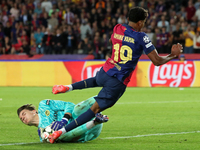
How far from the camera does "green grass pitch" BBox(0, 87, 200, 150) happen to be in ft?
21.3

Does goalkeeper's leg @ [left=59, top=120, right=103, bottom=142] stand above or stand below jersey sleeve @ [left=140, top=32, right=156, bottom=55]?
below

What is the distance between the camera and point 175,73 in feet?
59.4

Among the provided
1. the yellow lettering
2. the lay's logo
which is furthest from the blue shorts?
the lay's logo

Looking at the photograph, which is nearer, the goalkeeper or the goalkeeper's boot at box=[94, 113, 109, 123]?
the goalkeeper's boot at box=[94, 113, 109, 123]

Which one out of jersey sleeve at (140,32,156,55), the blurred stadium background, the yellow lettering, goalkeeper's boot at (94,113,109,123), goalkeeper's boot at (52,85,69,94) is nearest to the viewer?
jersey sleeve at (140,32,156,55)

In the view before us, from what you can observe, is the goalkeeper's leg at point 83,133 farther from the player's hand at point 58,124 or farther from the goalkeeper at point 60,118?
the player's hand at point 58,124

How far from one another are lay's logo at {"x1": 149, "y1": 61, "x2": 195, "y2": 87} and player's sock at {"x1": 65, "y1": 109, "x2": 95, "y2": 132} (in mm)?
12071

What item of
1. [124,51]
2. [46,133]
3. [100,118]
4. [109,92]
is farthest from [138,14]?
[46,133]

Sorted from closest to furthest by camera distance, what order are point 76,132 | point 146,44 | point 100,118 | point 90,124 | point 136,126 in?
1. point 146,44
2. point 100,118
3. point 90,124
4. point 76,132
5. point 136,126

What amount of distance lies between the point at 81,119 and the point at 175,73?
12.3 meters

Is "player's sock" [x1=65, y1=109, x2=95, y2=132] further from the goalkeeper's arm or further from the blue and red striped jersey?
the blue and red striped jersey

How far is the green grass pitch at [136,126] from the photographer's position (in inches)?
256

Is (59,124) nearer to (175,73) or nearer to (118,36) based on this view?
(118,36)

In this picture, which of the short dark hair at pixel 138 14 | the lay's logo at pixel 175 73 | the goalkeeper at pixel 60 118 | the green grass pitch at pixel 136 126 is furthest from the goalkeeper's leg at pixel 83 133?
the lay's logo at pixel 175 73
